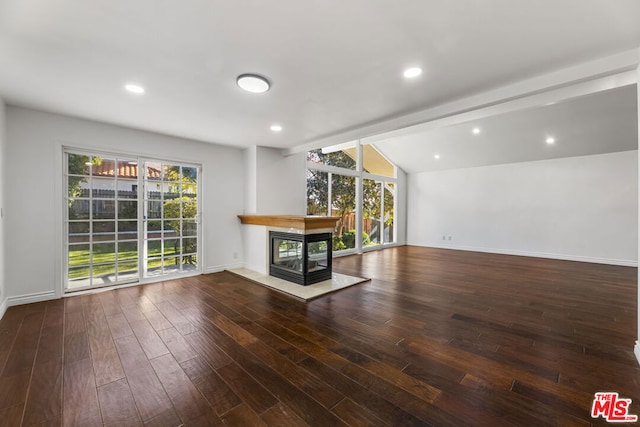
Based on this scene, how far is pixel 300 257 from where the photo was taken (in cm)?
423

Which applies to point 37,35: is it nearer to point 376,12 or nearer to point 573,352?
point 376,12

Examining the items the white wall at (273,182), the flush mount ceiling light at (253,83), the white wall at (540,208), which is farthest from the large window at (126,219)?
the white wall at (540,208)

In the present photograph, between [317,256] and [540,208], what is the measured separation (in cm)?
602

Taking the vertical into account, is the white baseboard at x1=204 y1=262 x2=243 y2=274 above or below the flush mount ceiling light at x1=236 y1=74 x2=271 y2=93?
below

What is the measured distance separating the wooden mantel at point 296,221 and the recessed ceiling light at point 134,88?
2419 millimetres

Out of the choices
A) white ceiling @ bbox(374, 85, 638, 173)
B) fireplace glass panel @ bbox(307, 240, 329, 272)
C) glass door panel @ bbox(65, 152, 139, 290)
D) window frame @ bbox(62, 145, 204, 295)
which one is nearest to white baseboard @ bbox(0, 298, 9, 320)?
window frame @ bbox(62, 145, 204, 295)

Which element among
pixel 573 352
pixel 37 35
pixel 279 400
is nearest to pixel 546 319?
pixel 573 352

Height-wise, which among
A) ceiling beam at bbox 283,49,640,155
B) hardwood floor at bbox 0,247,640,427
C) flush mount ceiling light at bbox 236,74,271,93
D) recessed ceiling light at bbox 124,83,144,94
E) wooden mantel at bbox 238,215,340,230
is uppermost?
recessed ceiling light at bbox 124,83,144,94

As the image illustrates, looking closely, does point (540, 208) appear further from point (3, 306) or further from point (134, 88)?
point (3, 306)

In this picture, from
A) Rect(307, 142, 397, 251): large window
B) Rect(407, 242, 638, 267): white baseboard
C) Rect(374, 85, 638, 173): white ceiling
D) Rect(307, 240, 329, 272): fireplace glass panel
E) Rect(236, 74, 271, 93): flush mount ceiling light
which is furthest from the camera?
Rect(307, 142, 397, 251): large window

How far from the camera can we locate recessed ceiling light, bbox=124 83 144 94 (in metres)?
2.67

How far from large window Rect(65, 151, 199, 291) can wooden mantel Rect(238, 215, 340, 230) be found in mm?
1194

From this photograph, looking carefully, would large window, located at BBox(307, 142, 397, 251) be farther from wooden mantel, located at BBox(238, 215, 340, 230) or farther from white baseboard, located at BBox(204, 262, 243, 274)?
white baseboard, located at BBox(204, 262, 243, 274)

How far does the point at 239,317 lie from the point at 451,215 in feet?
23.6
